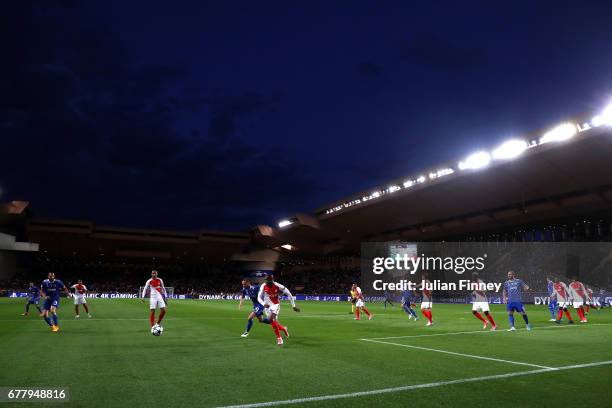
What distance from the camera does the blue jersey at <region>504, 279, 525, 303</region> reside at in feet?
53.6

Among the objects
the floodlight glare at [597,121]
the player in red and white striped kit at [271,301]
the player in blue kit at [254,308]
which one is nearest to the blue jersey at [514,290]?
the player in red and white striped kit at [271,301]

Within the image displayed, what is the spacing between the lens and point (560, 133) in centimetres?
3319

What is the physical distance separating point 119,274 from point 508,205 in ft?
242

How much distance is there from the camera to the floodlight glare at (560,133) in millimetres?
32500

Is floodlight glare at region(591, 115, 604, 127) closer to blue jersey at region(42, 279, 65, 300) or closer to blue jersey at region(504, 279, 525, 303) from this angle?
Result: blue jersey at region(504, 279, 525, 303)

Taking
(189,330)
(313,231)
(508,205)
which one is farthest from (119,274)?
(189,330)

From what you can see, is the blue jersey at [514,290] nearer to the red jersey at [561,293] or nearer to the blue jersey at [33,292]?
the red jersey at [561,293]

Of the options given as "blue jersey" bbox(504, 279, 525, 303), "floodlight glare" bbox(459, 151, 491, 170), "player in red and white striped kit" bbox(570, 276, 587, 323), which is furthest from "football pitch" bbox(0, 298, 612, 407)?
"floodlight glare" bbox(459, 151, 491, 170)

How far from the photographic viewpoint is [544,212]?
45.3 m

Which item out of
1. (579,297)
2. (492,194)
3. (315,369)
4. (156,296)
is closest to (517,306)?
(579,297)

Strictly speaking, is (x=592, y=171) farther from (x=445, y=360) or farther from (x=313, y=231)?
(x=313, y=231)

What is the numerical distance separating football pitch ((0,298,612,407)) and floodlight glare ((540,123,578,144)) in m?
22.1

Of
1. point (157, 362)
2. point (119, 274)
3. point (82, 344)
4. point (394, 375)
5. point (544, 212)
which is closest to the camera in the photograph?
point (394, 375)

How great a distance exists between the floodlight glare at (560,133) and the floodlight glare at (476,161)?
5221 millimetres
